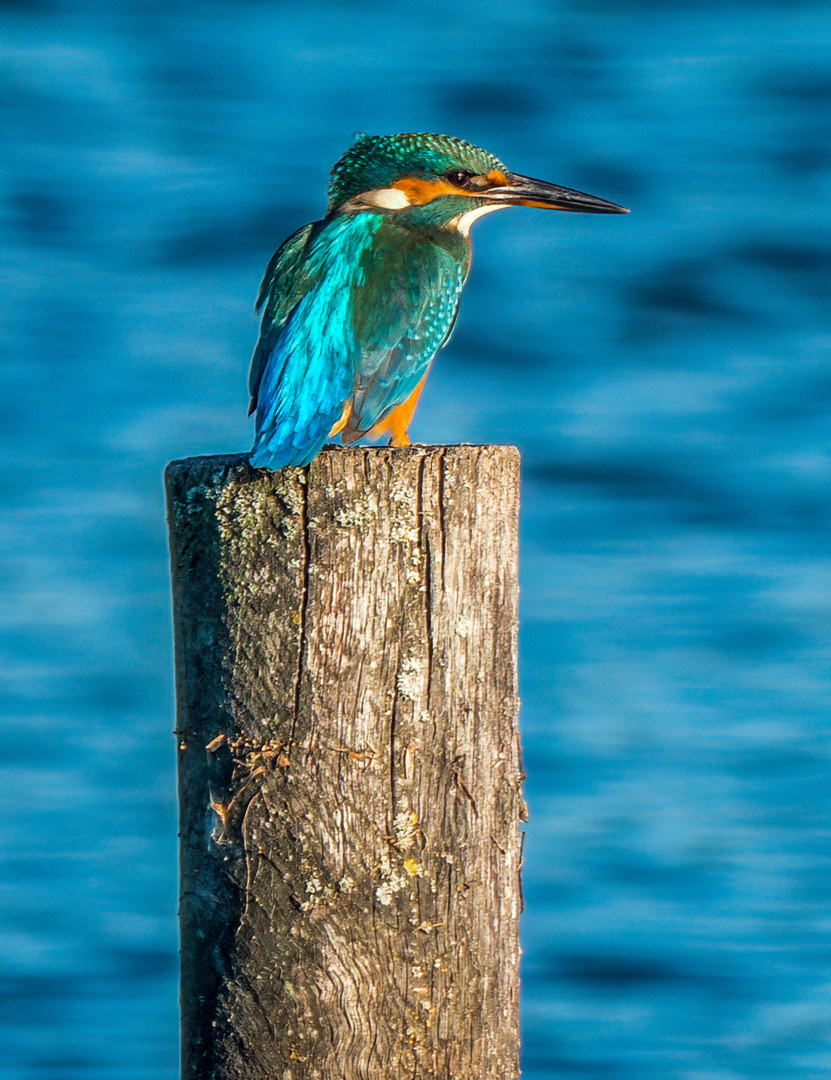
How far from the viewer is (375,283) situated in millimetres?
2953

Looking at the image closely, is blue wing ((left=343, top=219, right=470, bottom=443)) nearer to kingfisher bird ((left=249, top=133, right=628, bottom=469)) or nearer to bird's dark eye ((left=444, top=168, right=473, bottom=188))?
kingfisher bird ((left=249, top=133, right=628, bottom=469))

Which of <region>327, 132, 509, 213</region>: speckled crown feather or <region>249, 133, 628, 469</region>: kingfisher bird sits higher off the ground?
<region>327, 132, 509, 213</region>: speckled crown feather

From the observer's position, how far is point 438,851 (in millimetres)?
1982

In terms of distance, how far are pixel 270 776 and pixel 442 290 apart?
1497 millimetres

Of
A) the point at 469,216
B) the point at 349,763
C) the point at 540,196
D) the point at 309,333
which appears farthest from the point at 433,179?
the point at 349,763

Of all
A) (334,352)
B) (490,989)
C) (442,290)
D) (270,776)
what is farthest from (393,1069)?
(442,290)

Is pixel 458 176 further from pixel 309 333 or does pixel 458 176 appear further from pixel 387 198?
pixel 309 333

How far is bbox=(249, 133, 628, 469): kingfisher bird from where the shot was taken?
2.69 meters

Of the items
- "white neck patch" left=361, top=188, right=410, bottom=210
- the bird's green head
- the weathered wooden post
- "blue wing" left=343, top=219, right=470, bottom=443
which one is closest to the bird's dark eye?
the bird's green head

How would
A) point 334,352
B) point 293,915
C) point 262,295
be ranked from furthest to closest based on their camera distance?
point 262,295 < point 334,352 < point 293,915

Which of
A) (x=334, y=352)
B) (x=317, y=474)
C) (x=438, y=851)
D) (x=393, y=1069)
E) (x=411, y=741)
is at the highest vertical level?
(x=334, y=352)

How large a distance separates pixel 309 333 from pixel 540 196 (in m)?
1.02

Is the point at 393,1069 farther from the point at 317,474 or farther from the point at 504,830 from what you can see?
the point at 317,474

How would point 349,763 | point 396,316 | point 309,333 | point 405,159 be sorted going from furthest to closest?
point 405,159 → point 396,316 → point 309,333 → point 349,763
